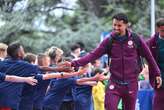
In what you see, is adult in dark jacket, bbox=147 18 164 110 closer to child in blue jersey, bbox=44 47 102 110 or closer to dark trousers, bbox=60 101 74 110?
child in blue jersey, bbox=44 47 102 110

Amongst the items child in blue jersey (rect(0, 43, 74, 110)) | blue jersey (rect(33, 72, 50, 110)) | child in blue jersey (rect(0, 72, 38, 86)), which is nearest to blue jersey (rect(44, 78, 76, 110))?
blue jersey (rect(33, 72, 50, 110))

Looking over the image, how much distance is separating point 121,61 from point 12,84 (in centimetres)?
183

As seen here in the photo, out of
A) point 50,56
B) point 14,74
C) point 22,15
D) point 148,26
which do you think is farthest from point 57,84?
point 148,26

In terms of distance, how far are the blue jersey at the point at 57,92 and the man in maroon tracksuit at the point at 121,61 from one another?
1.88m

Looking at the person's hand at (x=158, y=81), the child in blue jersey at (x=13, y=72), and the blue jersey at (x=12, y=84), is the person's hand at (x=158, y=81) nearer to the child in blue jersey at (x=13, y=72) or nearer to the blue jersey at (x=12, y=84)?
the child in blue jersey at (x=13, y=72)

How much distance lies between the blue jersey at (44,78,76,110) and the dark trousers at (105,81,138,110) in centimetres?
189

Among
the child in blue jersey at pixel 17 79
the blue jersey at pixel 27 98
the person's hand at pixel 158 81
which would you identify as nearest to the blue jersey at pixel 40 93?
the blue jersey at pixel 27 98

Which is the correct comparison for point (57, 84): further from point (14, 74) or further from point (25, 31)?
point (25, 31)

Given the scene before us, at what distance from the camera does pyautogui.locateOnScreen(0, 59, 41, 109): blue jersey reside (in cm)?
992

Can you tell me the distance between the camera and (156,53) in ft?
35.0

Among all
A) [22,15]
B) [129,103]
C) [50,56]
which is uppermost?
[22,15]

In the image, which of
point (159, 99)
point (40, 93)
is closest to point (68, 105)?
point (40, 93)

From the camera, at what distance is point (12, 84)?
10039 millimetres

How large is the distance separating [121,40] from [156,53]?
46.7 inches
